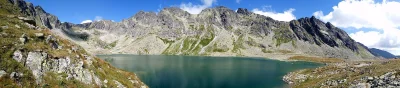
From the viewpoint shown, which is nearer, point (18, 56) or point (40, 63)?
point (18, 56)

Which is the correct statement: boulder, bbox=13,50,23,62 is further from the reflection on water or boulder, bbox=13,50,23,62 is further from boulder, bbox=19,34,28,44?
the reflection on water

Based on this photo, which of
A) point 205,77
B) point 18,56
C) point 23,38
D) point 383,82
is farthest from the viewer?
point 205,77

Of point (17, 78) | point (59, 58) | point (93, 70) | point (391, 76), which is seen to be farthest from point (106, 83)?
point (391, 76)

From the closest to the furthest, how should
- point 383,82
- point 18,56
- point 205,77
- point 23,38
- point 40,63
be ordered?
point 18,56
point 40,63
point 23,38
point 383,82
point 205,77

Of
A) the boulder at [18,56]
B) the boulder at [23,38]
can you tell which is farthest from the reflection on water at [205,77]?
the boulder at [18,56]

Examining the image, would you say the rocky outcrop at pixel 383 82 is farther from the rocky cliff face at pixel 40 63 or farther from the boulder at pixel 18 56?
the boulder at pixel 18 56

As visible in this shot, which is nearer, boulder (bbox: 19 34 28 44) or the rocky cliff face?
the rocky cliff face

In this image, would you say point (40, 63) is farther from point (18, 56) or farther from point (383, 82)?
point (383, 82)

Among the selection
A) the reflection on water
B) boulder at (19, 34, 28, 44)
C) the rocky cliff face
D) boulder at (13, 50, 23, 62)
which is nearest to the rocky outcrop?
the rocky cliff face

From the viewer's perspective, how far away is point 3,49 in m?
28.9

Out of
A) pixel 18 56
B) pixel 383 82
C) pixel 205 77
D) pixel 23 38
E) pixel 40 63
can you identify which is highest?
pixel 23 38

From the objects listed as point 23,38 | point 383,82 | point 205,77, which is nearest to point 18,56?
point 23,38

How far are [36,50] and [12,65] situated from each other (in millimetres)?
4418

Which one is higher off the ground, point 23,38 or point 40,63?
point 23,38
